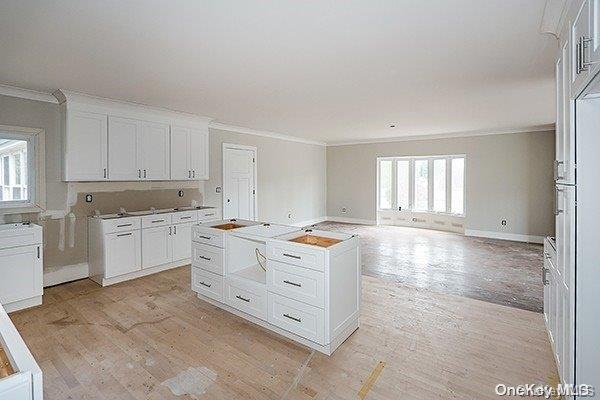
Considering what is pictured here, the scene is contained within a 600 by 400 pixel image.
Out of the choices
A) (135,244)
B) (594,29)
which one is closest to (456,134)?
(594,29)

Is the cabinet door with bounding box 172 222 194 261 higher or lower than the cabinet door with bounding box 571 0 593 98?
lower

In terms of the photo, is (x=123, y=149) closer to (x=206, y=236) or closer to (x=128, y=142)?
(x=128, y=142)

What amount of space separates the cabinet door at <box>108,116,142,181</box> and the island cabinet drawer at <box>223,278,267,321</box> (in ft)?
8.31

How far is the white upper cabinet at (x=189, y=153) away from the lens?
5.13 m

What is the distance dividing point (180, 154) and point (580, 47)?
16.3ft

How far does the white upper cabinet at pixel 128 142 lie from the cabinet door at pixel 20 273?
3.46 feet

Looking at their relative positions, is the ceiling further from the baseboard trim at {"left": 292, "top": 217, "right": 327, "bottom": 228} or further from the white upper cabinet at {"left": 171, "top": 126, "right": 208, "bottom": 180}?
the baseboard trim at {"left": 292, "top": 217, "right": 327, "bottom": 228}

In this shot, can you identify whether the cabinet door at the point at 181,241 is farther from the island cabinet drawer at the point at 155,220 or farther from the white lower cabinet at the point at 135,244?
the island cabinet drawer at the point at 155,220

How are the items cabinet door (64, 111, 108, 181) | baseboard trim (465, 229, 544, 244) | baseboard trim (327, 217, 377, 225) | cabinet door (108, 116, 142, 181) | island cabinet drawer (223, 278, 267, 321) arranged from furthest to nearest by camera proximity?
baseboard trim (327, 217, 377, 225) < baseboard trim (465, 229, 544, 244) < cabinet door (108, 116, 142, 181) < cabinet door (64, 111, 108, 181) < island cabinet drawer (223, 278, 267, 321)

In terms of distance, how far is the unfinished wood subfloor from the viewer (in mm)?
2125

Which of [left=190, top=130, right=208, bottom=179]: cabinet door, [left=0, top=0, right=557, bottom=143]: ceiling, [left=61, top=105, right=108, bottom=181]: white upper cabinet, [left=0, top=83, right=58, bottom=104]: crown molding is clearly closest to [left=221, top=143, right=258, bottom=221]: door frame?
[left=190, top=130, right=208, bottom=179]: cabinet door

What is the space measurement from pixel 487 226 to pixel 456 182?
4.03 feet

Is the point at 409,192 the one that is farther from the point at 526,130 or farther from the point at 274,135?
the point at 274,135

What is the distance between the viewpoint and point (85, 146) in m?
4.12
